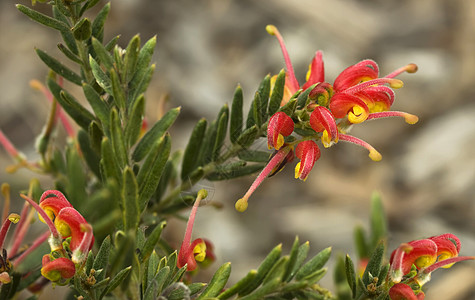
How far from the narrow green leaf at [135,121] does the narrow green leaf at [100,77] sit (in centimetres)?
3

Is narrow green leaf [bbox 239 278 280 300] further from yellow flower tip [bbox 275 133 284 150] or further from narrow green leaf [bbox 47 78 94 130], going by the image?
narrow green leaf [bbox 47 78 94 130]

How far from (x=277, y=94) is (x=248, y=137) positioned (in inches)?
2.0

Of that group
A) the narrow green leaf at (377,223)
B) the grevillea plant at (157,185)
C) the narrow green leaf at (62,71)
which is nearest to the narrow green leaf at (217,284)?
the grevillea plant at (157,185)

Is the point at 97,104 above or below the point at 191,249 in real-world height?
above

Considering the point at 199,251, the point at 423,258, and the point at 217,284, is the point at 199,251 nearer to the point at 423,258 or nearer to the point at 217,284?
the point at 217,284

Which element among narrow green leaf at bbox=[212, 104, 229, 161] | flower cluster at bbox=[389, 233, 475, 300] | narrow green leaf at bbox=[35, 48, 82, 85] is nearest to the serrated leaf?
narrow green leaf at bbox=[212, 104, 229, 161]

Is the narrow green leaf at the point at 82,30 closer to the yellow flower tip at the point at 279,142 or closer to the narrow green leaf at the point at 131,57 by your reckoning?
the narrow green leaf at the point at 131,57

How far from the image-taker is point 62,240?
0.36m

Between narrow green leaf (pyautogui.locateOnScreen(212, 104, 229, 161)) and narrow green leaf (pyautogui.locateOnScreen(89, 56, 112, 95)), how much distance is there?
12 centimetres

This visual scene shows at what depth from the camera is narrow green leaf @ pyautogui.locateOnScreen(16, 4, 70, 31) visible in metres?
0.40

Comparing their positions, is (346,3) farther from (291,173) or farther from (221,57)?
(291,173)

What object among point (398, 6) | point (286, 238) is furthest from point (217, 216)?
point (398, 6)

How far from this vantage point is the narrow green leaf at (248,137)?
0.43 metres

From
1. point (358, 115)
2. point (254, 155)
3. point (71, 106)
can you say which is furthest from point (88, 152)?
point (358, 115)
